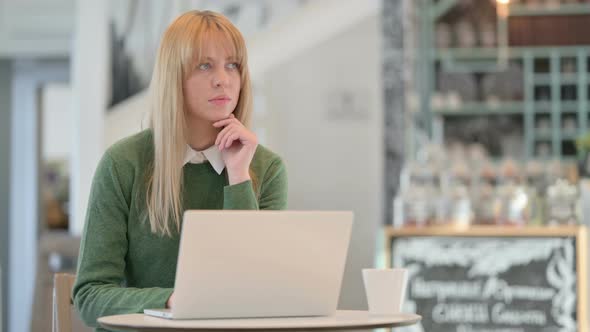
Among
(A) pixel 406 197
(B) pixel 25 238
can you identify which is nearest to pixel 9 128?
(B) pixel 25 238

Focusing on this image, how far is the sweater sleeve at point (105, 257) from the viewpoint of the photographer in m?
1.67

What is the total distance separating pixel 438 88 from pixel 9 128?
12.2 ft

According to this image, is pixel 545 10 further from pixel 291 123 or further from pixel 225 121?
pixel 225 121

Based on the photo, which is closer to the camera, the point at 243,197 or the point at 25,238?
the point at 243,197

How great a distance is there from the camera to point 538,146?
9.02 m

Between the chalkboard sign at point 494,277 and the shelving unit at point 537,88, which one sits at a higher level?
the shelving unit at point 537,88

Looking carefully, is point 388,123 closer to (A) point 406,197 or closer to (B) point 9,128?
(A) point 406,197

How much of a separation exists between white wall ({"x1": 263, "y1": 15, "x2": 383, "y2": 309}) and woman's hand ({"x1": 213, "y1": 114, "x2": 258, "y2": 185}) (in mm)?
4623

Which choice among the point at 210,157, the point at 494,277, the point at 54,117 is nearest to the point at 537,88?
the point at 54,117

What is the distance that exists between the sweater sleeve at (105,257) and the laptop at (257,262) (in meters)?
0.15

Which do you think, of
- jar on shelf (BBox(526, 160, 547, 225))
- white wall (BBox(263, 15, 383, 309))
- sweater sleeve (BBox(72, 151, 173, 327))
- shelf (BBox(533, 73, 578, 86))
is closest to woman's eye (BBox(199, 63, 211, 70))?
sweater sleeve (BBox(72, 151, 173, 327))

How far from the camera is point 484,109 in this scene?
9000 millimetres

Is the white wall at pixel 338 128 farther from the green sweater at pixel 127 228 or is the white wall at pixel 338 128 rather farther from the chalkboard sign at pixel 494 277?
the green sweater at pixel 127 228

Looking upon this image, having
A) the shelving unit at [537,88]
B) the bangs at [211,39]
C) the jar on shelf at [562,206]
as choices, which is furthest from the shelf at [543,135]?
the bangs at [211,39]
